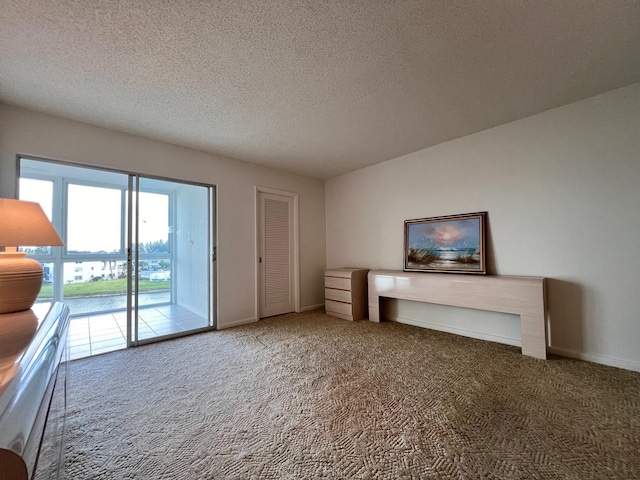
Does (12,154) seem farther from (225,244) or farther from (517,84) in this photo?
(517,84)

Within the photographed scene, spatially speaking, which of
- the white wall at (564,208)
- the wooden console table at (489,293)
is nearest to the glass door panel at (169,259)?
the wooden console table at (489,293)

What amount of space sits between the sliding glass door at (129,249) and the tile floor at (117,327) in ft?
0.06

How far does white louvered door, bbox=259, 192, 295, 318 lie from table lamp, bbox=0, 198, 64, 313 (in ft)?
8.96

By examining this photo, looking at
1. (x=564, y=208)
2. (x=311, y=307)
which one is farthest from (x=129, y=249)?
(x=564, y=208)

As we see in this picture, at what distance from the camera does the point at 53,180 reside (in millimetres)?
2865

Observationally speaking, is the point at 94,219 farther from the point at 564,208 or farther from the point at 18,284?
the point at 564,208

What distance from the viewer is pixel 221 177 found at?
3.68 meters

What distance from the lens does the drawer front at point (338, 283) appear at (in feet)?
12.8

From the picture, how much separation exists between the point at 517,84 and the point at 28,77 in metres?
3.93

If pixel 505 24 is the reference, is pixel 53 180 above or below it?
below

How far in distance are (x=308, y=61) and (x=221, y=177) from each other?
2.28 m

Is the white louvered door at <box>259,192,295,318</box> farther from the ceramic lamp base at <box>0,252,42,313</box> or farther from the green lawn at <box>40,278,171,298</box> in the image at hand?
the ceramic lamp base at <box>0,252,42,313</box>

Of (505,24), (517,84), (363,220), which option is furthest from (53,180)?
(517,84)

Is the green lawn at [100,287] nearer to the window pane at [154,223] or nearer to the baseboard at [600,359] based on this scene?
the window pane at [154,223]
